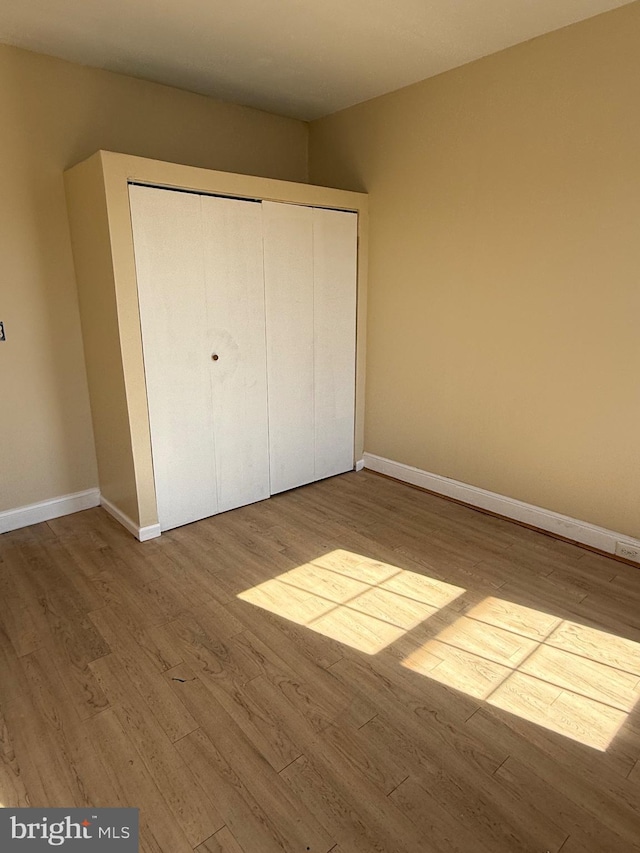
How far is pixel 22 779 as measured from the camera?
1.55 metres

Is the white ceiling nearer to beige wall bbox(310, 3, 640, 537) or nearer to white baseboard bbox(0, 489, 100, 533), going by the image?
beige wall bbox(310, 3, 640, 537)

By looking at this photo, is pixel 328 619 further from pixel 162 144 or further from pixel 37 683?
pixel 162 144

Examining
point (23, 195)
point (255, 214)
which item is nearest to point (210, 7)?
point (255, 214)

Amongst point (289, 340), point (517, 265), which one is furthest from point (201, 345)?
point (517, 265)

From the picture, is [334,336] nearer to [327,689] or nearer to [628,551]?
[628,551]

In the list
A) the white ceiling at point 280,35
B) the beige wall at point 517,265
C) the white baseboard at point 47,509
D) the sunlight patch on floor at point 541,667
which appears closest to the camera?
the sunlight patch on floor at point 541,667

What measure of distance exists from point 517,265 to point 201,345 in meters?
1.87

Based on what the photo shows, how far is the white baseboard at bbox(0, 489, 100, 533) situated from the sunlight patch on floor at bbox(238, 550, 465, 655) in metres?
1.53

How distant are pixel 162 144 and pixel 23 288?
4.20 feet

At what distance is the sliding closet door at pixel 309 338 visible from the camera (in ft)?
10.8

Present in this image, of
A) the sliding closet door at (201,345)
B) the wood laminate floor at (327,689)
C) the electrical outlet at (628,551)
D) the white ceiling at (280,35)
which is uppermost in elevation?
the white ceiling at (280,35)

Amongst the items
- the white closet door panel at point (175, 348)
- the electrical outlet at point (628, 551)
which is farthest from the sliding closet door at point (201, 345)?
the electrical outlet at point (628, 551)

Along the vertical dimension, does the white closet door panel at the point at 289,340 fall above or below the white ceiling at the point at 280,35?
below

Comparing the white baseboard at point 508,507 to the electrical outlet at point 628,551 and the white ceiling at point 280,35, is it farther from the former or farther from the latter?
the white ceiling at point 280,35
